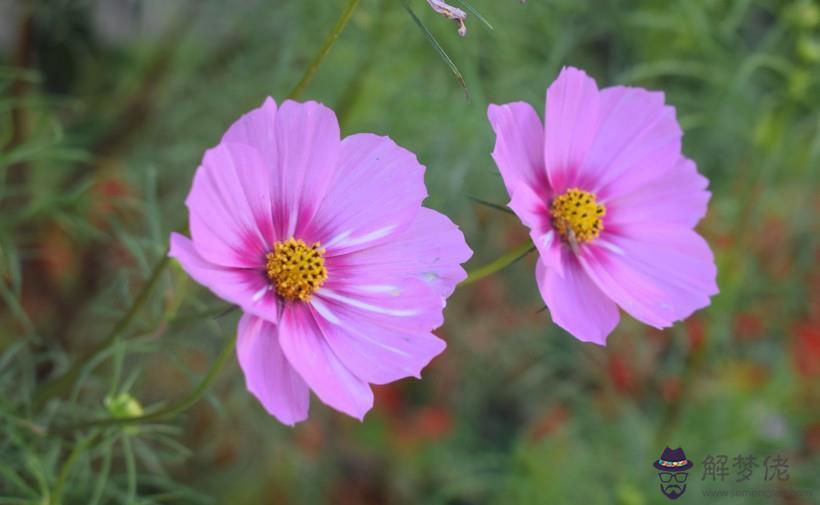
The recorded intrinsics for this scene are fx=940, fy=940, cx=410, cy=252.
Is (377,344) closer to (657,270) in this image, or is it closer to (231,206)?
(231,206)

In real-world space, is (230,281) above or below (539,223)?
below

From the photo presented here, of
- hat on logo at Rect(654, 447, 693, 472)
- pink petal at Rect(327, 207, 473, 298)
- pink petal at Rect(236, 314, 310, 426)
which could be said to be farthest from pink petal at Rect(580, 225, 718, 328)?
hat on logo at Rect(654, 447, 693, 472)

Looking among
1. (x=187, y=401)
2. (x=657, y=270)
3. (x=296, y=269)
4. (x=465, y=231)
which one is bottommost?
(x=187, y=401)

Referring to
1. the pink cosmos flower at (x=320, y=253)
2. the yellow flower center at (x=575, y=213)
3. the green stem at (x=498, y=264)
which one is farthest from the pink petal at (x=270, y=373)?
the yellow flower center at (x=575, y=213)

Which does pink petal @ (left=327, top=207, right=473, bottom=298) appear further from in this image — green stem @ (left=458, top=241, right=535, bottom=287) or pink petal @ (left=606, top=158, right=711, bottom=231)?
pink petal @ (left=606, top=158, right=711, bottom=231)

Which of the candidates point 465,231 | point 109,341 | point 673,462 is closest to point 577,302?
point 109,341

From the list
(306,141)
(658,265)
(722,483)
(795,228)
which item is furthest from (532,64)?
(306,141)

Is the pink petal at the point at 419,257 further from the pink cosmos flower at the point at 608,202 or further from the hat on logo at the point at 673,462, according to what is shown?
the hat on logo at the point at 673,462
